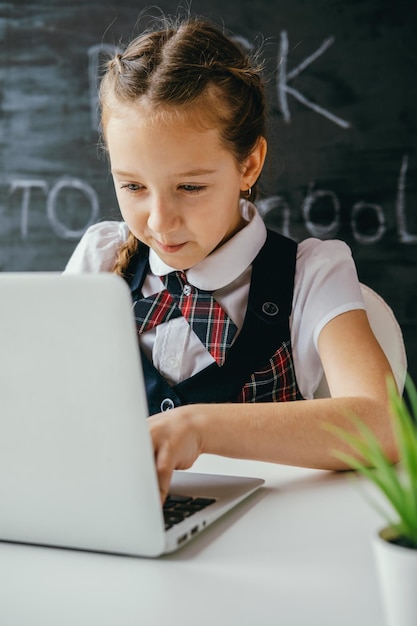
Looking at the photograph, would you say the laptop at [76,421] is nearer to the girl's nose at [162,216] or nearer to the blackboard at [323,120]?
the girl's nose at [162,216]

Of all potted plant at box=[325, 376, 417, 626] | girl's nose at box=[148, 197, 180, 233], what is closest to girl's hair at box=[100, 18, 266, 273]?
girl's nose at box=[148, 197, 180, 233]

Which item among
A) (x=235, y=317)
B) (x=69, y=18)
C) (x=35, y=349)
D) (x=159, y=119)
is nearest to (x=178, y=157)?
(x=159, y=119)

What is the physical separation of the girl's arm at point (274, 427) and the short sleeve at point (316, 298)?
0.15 m

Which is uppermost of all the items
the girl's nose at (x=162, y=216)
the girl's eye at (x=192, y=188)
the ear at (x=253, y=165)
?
the ear at (x=253, y=165)

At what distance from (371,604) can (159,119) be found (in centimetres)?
70

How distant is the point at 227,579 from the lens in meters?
0.53

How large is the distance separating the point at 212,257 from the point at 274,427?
43 centimetres

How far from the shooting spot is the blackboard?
1.89 m

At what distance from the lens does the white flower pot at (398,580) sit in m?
0.37

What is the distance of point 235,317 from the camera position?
1.14 meters

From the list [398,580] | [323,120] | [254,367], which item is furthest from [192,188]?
[323,120]

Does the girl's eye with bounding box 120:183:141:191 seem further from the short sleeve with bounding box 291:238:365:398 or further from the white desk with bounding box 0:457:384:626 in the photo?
the white desk with bounding box 0:457:384:626

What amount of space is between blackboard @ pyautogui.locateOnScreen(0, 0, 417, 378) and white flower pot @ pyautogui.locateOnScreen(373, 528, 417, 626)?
1.45 metres

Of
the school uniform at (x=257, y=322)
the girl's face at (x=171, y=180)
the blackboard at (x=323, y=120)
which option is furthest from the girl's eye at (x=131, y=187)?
the blackboard at (x=323, y=120)
